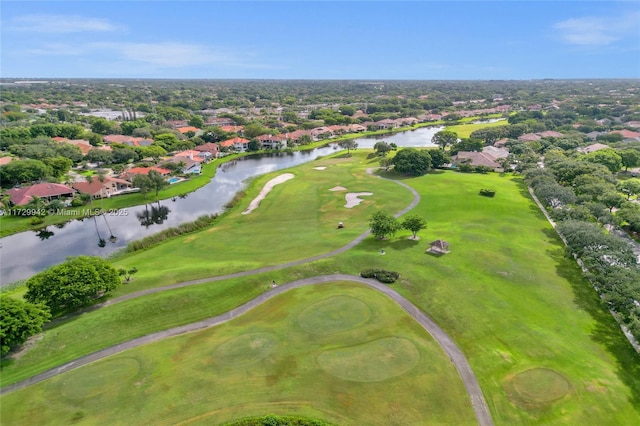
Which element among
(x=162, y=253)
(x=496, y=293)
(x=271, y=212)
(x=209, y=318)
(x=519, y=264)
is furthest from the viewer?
(x=271, y=212)

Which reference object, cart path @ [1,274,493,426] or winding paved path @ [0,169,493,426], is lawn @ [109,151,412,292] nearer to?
winding paved path @ [0,169,493,426]

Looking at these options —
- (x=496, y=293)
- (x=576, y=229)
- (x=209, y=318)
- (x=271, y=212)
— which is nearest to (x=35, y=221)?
(x=271, y=212)

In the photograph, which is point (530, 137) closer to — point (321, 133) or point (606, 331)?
point (321, 133)

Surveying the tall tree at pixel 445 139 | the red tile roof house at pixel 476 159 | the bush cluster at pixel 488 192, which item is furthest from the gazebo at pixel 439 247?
the tall tree at pixel 445 139

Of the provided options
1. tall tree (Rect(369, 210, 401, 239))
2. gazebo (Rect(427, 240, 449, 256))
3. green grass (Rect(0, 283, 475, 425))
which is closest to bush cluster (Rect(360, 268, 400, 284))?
green grass (Rect(0, 283, 475, 425))

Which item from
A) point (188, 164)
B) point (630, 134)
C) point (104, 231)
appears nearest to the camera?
point (104, 231)

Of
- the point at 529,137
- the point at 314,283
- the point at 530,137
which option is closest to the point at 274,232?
the point at 314,283

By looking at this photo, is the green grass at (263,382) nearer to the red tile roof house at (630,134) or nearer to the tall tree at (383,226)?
the tall tree at (383,226)

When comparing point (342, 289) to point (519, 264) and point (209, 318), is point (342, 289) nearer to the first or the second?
point (209, 318)
